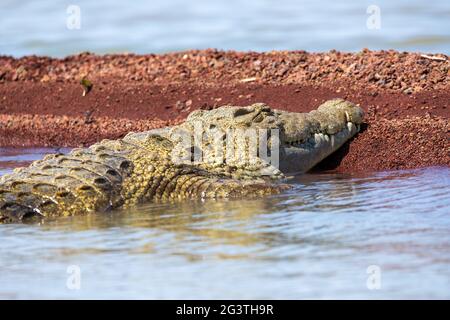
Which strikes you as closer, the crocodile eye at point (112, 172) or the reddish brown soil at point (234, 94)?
the crocodile eye at point (112, 172)

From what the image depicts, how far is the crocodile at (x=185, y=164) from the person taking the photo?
29.8ft

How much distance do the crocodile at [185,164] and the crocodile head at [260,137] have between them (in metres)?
0.01

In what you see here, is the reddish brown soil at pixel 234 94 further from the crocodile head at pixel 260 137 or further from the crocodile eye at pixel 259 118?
the crocodile eye at pixel 259 118

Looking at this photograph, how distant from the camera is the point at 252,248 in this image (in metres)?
7.12

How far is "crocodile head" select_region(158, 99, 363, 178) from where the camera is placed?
10117 millimetres

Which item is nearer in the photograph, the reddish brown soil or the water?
the water

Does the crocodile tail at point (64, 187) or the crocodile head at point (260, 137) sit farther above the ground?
the crocodile head at point (260, 137)

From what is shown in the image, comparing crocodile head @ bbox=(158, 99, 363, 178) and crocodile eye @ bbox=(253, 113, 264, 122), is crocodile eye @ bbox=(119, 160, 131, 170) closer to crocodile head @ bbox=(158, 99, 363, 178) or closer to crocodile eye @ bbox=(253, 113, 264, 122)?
crocodile head @ bbox=(158, 99, 363, 178)

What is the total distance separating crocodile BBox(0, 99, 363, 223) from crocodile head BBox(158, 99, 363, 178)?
0.01 meters

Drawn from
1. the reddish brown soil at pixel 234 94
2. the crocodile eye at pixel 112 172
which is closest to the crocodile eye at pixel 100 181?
the crocodile eye at pixel 112 172

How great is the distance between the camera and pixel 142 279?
6453 mm

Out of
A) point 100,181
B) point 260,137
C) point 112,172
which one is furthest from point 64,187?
point 260,137

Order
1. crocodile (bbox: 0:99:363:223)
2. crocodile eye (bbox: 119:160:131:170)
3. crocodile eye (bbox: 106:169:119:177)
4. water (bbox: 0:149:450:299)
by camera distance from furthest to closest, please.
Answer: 1. crocodile eye (bbox: 119:160:131:170)
2. crocodile eye (bbox: 106:169:119:177)
3. crocodile (bbox: 0:99:363:223)
4. water (bbox: 0:149:450:299)

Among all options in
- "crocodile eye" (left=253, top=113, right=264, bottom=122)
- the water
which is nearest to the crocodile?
"crocodile eye" (left=253, top=113, right=264, bottom=122)
